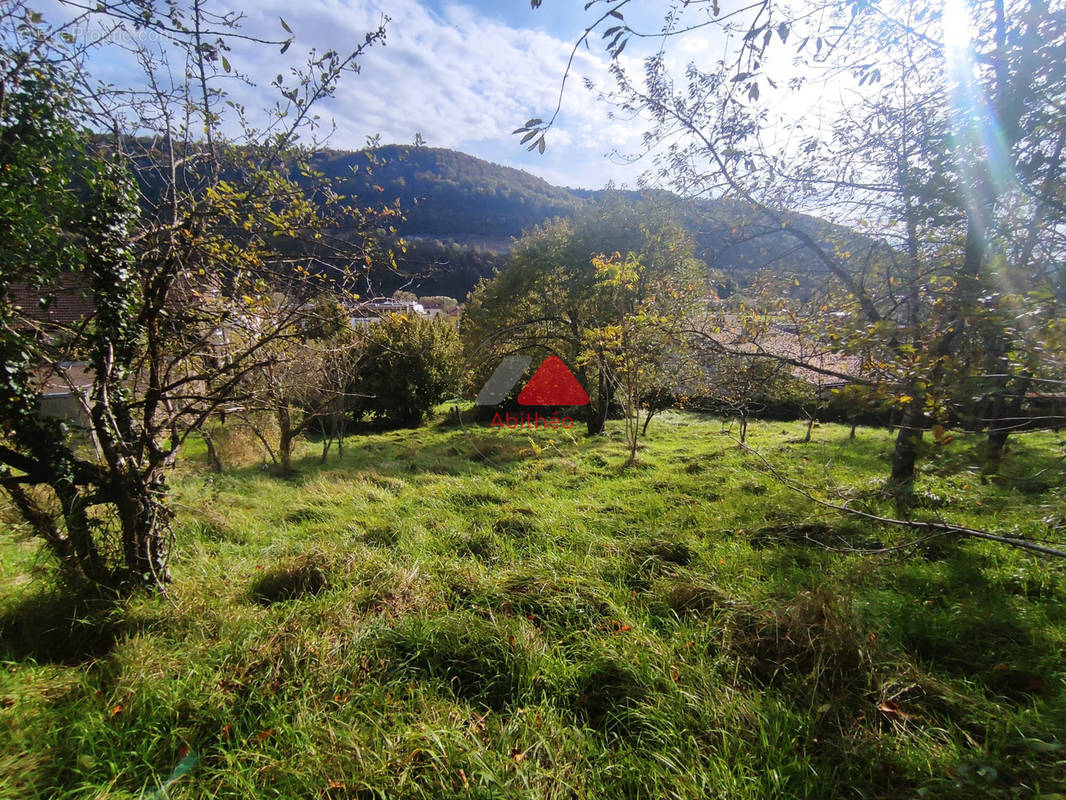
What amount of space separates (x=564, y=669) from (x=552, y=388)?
10.5m

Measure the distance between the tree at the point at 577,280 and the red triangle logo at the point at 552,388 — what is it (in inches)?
15.9

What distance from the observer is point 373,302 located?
9.90 feet

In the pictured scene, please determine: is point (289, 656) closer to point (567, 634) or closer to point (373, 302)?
point (567, 634)

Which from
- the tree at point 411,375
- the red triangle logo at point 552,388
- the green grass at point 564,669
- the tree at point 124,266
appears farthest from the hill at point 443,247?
the tree at point 411,375

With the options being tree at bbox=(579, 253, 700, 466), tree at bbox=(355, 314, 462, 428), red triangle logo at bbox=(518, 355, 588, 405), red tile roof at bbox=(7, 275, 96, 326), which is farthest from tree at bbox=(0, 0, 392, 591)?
tree at bbox=(355, 314, 462, 428)

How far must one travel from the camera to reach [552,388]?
12367 mm

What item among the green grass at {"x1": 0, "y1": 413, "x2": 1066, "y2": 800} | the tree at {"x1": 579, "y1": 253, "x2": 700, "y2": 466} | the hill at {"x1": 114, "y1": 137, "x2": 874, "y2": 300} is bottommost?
the green grass at {"x1": 0, "y1": 413, "x2": 1066, "y2": 800}

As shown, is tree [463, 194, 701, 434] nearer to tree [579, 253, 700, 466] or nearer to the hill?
tree [579, 253, 700, 466]

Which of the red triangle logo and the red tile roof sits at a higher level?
the red tile roof

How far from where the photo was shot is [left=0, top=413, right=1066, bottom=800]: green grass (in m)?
1.54

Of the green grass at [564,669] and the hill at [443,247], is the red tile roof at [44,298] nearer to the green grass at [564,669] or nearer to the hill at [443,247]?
the hill at [443,247]

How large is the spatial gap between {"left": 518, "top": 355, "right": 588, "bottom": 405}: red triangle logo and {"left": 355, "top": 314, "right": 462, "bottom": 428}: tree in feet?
16.0

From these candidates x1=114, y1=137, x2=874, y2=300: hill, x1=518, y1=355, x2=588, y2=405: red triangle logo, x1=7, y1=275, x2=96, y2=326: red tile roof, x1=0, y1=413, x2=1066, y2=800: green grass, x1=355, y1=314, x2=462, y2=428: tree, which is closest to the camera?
x1=0, y1=413, x2=1066, y2=800: green grass

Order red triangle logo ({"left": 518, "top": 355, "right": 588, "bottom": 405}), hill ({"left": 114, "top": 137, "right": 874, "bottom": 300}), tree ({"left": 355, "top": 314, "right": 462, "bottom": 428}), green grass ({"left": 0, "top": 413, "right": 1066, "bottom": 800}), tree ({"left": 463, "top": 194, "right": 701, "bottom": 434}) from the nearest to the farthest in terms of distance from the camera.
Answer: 1. green grass ({"left": 0, "top": 413, "right": 1066, "bottom": 800})
2. hill ({"left": 114, "top": 137, "right": 874, "bottom": 300})
3. tree ({"left": 463, "top": 194, "right": 701, "bottom": 434})
4. red triangle logo ({"left": 518, "top": 355, "right": 588, "bottom": 405})
5. tree ({"left": 355, "top": 314, "right": 462, "bottom": 428})
